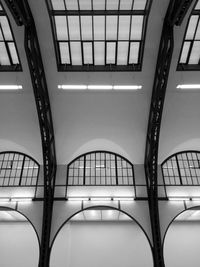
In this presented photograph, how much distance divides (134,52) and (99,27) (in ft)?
8.25

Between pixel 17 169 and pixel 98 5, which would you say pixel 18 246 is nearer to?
pixel 17 169

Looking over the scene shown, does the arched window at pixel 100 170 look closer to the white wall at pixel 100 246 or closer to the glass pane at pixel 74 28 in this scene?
the white wall at pixel 100 246

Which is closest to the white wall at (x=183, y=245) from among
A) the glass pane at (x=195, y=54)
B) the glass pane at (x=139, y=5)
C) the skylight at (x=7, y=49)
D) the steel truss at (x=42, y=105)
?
the steel truss at (x=42, y=105)

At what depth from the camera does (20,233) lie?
21.5 m

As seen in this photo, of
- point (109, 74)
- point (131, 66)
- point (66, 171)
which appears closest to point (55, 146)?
→ point (66, 171)

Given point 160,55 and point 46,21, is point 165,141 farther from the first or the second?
point 46,21

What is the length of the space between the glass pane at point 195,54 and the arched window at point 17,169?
13.0 meters

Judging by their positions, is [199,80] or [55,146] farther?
[55,146]

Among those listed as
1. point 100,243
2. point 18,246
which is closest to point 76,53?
point 100,243

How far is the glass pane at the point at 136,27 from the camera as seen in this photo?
12.5 metres

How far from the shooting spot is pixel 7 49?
44.9ft

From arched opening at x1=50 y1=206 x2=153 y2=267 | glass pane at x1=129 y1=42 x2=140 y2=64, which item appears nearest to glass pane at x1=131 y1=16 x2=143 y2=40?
glass pane at x1=129 y1=42 x2=140 y2=64

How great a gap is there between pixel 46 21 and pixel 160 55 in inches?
248

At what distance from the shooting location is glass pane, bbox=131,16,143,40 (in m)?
12.5
